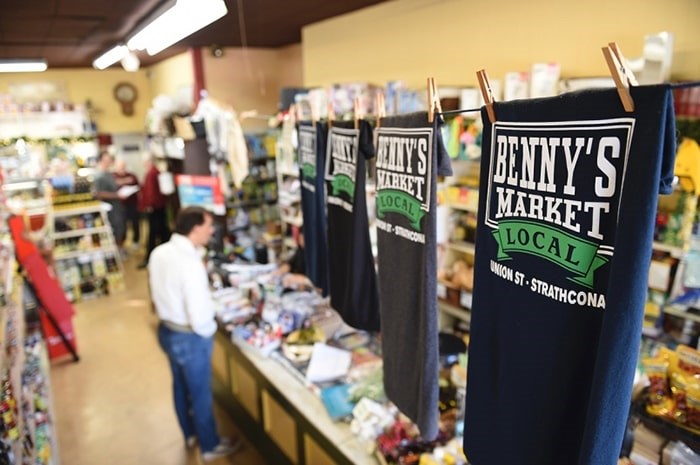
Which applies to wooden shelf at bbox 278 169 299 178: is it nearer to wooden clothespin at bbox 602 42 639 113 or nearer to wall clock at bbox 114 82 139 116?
wooden clothespin at bbox 602 42 639 113

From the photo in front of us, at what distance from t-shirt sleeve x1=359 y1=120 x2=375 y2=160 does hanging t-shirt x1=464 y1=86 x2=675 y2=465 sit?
77 centimetres

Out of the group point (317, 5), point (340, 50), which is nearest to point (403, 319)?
point (317, 5)

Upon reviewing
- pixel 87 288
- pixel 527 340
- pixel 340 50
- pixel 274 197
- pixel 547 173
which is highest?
pixel 340 50

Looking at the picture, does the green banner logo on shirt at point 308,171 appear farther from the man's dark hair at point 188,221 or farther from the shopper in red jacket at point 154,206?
the shopper in red jacket at point 154,206

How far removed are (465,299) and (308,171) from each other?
196 cm

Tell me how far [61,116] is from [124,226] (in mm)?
3687

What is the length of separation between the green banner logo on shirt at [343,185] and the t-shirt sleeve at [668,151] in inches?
52.0

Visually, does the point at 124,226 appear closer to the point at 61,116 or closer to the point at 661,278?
the point at 61,116

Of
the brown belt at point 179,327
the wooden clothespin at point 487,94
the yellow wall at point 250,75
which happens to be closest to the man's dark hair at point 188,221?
the brown belt at point 179,327

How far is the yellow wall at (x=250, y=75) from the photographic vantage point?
723cm

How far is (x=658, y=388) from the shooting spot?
1.84m

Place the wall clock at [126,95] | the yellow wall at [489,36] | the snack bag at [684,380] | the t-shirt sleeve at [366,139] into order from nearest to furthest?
the snack bag at [684,380] → the t-shirt sleeve at [366,139] → the yellow wall at [489,36] → the wall clock at [126,95]

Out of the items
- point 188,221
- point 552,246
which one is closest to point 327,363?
point 188,221

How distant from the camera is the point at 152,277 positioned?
11.1ft
